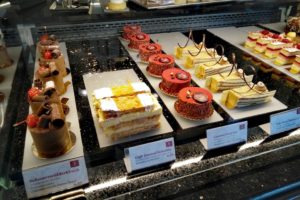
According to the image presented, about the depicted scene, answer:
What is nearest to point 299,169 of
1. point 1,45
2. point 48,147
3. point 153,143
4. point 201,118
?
point 201,118

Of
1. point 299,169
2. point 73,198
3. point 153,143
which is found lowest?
point 299,169

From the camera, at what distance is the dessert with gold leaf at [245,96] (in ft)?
4.67

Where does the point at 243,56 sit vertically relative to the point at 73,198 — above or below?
above

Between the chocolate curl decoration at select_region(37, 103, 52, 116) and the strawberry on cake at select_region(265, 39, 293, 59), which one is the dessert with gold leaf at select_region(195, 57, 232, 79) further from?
the chocolate curl decoration at select_region(37, 103, 52, 116)

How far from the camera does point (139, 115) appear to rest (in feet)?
3.89

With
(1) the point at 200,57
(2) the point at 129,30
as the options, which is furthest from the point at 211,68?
(2) the point at 129,30

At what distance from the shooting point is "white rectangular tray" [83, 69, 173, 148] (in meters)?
1.23

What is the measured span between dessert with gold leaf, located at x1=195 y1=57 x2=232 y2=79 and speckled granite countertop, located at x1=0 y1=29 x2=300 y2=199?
0.33 meters

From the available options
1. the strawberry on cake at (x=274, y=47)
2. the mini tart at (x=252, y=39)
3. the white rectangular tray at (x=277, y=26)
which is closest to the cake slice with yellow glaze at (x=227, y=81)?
the strawberry on cake at (x=274, y=47)

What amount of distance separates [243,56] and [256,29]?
0.62 m

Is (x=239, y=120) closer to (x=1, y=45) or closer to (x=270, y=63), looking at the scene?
(x=270, y=63)

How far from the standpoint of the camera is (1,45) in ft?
5.68

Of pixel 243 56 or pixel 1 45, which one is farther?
pixel 243 56

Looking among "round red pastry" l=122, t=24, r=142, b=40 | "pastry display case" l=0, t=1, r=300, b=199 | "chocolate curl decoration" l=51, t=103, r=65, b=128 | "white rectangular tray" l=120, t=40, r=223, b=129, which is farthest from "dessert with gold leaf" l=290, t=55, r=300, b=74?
"chocolate curl decoration" l=51, t=103, r=65, b=128
